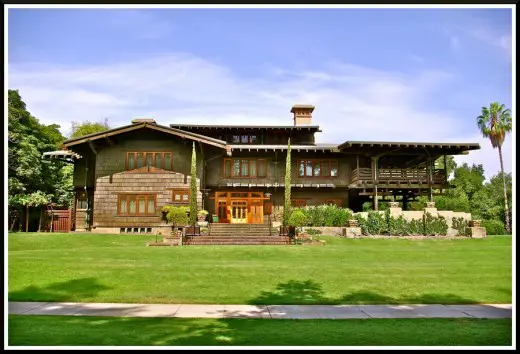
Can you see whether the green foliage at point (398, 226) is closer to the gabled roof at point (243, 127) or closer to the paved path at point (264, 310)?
the gabled roof at point (243, 127)

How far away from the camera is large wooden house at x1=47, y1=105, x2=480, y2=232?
30.5 meters

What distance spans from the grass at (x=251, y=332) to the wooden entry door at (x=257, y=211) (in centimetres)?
2433

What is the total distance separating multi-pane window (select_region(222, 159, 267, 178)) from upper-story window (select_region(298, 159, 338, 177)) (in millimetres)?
2866

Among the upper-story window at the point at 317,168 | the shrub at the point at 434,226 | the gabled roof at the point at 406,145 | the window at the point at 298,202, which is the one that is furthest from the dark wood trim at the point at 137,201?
the shrub at the point at 434,226

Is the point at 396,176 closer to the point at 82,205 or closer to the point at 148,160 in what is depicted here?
the point at 148,160

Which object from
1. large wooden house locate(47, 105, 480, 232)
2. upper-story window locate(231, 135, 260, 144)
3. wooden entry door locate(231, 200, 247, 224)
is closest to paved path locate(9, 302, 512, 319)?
large wooden house locate(47, 105, 480, 232)

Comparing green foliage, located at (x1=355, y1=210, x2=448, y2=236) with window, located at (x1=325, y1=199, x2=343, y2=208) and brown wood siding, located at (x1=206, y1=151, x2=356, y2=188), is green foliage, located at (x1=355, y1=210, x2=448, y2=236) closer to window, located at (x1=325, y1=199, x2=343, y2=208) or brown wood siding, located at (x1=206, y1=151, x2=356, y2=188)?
window, located at (x1=325, y1=199, x2=343, y2=208)

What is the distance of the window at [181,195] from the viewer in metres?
30.3

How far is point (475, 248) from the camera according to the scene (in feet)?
69.3

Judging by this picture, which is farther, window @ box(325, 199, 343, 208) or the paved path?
window @ box(325, 199, 343, 208)

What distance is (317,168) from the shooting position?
1334 inches

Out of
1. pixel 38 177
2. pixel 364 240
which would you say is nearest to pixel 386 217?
pixel 364 240

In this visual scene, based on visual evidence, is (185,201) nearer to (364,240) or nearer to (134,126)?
(134,126)

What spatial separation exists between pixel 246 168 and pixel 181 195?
572 centimetres
